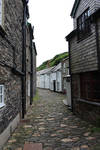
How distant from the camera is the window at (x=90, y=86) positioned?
609 cm

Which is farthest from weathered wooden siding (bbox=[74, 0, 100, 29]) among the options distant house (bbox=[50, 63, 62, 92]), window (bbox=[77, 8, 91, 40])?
distant house (bbox=[50, 63, 62, 92])

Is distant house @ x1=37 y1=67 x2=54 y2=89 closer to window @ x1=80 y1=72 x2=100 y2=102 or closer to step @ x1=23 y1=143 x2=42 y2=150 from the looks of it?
window @ x1=80 y1=72 x2=100 y2=102

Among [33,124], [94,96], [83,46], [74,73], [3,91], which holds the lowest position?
[33,124]

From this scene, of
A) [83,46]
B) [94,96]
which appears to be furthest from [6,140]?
[83,46]

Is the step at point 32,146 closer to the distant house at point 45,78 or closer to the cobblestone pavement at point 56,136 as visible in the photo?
the cobblestone pavement at point 56,136

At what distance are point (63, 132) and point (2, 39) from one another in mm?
4284

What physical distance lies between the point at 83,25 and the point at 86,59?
2.04 m

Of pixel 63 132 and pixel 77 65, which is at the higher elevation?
pixel 77 65

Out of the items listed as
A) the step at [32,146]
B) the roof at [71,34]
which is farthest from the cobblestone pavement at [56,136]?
the roof at [71,34]

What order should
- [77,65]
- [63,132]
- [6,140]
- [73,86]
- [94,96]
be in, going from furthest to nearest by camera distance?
[73,86] < [77,65] < [94,96] < [63,132] < [6,140]

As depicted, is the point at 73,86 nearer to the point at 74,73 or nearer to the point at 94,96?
the point at 74,73

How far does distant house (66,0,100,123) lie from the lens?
5852 millimetres

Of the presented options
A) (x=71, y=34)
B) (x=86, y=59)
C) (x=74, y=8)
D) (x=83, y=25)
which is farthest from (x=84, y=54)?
(x=74, y=8)

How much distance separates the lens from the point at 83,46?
6918 millimetres
